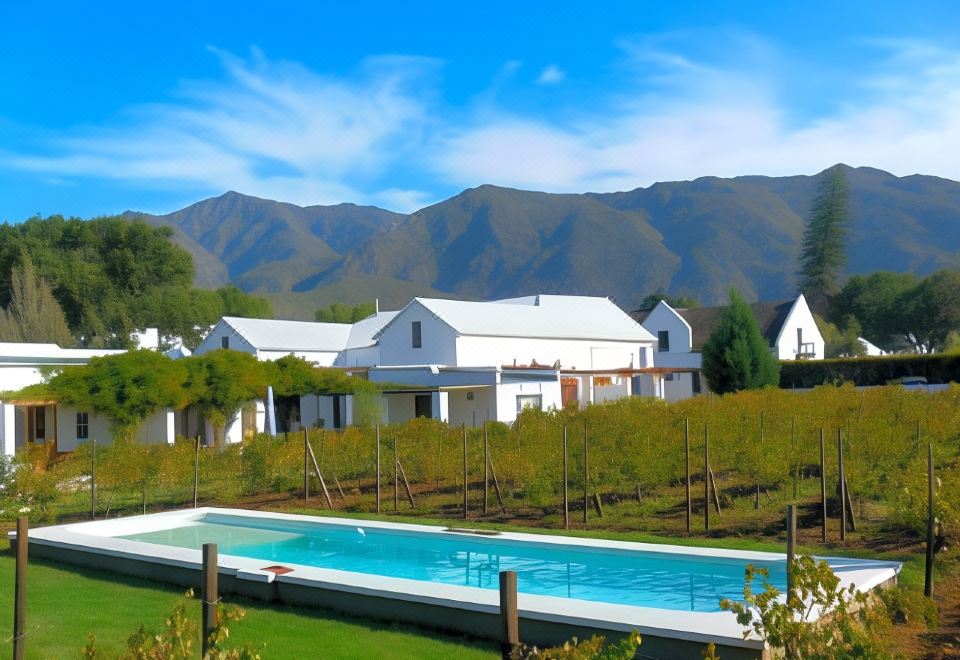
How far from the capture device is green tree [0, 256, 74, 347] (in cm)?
5122

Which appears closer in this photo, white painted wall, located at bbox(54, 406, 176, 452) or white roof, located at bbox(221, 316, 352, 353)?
white painted wall, located at bbox(54, 406, 176, 452)

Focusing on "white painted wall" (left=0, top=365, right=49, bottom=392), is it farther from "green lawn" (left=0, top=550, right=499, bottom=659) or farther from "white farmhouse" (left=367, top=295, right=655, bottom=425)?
"green lawn" (left=0, top=550, right=499, bottom=659)

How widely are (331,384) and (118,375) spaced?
8017 millimetres

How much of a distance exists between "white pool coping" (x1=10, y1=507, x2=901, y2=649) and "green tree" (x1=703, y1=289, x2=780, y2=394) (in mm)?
27721

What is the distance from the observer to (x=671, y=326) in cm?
5609

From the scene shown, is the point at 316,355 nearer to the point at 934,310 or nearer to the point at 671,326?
the point at 671,326

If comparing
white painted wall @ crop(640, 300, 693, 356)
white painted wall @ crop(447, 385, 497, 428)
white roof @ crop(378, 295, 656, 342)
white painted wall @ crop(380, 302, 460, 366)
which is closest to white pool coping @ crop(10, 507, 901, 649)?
white painted wall @ crop(447, 385, 497, 428)

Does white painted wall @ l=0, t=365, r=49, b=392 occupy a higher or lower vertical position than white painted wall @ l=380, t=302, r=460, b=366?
lower

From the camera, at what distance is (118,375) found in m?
29.1

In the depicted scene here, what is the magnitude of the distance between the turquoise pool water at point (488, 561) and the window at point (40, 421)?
16226mm

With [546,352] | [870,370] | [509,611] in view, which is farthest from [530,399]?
[509,611]

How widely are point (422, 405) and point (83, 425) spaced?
12.6 meters

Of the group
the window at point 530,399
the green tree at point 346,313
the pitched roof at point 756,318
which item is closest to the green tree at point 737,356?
the window at point 530,399

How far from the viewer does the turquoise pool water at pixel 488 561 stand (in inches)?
443
